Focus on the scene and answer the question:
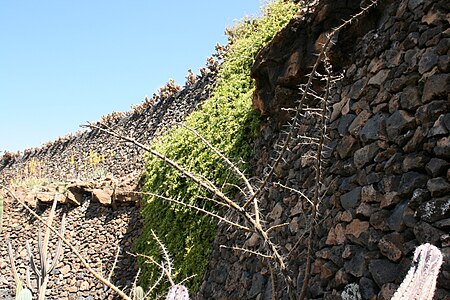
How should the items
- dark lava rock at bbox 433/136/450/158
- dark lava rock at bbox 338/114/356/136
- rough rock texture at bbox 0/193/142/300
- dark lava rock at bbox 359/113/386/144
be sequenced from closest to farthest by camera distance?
1. dark lava rock at bbox 433/136/450/158
2. dark lava rock at bbox 359/113/386/144
3. dark lava rock at bbox 338/114/356/136
4. rough rock texture at bbox 0/193/142/300

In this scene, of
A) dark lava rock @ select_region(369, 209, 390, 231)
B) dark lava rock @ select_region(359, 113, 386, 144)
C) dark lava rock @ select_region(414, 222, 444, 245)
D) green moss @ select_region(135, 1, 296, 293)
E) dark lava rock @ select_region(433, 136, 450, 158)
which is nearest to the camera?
dark lava rock @ select_region(414, 222, 444, 245)

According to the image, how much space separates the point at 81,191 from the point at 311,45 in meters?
6.94

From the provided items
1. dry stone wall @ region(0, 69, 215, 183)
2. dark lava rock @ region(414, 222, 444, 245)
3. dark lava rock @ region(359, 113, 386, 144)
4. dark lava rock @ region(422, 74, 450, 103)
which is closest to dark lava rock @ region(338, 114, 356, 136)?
dark lava rock @ region(359, 113, 386, 144)

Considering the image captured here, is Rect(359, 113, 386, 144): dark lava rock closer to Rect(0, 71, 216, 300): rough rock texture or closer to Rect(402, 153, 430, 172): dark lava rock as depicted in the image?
Rect(402, 153, 430, 172): dark lava rock

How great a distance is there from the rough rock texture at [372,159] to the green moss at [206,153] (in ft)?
4.09

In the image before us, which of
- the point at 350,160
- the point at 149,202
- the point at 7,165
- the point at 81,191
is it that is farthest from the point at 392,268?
the point at 7,165

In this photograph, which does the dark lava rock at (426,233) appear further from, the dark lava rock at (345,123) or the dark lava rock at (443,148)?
the dark lava rock at (345,123)

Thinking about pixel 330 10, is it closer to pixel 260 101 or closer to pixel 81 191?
pixel 260 101

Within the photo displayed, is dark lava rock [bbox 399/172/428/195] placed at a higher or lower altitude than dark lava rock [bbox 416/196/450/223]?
higher

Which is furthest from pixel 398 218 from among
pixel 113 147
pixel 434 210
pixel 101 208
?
pixel 113 147

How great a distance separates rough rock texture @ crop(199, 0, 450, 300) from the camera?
2.48 m

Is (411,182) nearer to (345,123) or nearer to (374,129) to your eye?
(374,129)

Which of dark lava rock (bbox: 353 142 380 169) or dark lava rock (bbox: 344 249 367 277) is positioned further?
dark lava rock (bbox: 353 142 380 169)

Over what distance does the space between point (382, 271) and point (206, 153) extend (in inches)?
152
